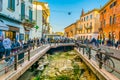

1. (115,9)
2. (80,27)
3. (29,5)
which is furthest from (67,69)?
(80,27)

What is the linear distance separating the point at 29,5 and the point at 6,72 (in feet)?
83.9

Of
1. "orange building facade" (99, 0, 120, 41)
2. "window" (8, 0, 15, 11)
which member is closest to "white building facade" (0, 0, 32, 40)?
"window" (8, 0, 15, 11)

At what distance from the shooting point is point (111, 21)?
47.6 meters

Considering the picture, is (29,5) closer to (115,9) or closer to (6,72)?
(115,9)

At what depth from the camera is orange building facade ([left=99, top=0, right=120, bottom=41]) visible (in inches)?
1684

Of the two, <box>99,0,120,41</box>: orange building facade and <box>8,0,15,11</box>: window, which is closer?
<box>8,0,15,11</box>: window

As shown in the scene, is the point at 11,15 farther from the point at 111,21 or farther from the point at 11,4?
the point at 111,21

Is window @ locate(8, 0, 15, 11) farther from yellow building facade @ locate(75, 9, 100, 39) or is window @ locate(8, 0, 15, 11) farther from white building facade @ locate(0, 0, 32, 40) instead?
yellow building facade @ locate(75, 9, 100, 39)

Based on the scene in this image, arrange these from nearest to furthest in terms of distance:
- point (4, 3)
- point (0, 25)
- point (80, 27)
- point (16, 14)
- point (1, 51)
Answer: point (1, 51)
point (0, 25)
point (4, 3)
point (16, 14)
point (80, 27)

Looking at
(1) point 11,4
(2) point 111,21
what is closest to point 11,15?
(1) point 11,4

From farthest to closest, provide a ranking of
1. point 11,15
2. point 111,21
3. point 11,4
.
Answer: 1. point 111,21
2. point 11,4
3. point 11,15

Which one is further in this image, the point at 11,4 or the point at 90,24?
the point at 90,24

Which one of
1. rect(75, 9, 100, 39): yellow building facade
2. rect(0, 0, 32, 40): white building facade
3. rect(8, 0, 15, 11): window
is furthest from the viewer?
rect(75, 9, 100, 39): yellow building facade

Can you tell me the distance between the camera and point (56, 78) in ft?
46.1
